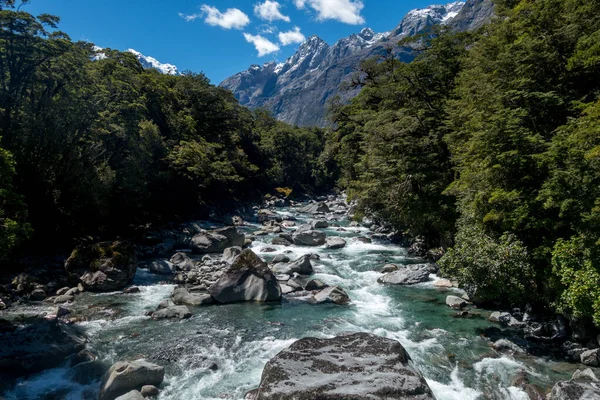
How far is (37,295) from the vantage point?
50.2ft

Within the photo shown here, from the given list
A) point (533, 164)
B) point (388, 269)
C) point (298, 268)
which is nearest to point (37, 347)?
point (298, 268)

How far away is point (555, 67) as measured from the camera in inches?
533

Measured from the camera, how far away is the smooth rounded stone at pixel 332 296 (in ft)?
52.1

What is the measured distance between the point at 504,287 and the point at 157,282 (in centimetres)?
1609

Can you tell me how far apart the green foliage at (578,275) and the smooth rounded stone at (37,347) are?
590 inches

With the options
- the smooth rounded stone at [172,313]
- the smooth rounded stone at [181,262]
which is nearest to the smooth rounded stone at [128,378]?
the smooth rounded stone at [172,313]

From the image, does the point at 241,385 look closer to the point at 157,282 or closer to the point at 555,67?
the point at 157,282

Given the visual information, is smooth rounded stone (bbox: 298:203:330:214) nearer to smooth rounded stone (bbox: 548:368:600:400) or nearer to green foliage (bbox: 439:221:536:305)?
green foliage (bbox: 439:221:536:305)

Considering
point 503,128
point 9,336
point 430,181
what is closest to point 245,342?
point 9,336

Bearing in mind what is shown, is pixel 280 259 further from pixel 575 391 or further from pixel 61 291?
pixel 575 391

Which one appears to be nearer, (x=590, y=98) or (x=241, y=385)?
(x=241, y=385)

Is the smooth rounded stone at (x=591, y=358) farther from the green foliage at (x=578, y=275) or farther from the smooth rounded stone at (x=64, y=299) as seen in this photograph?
the smooth rounded stone at (x=64, y=299)

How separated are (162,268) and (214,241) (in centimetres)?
549

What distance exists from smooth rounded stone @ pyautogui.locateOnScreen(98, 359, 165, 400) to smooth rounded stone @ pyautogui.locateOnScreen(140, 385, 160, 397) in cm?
18
